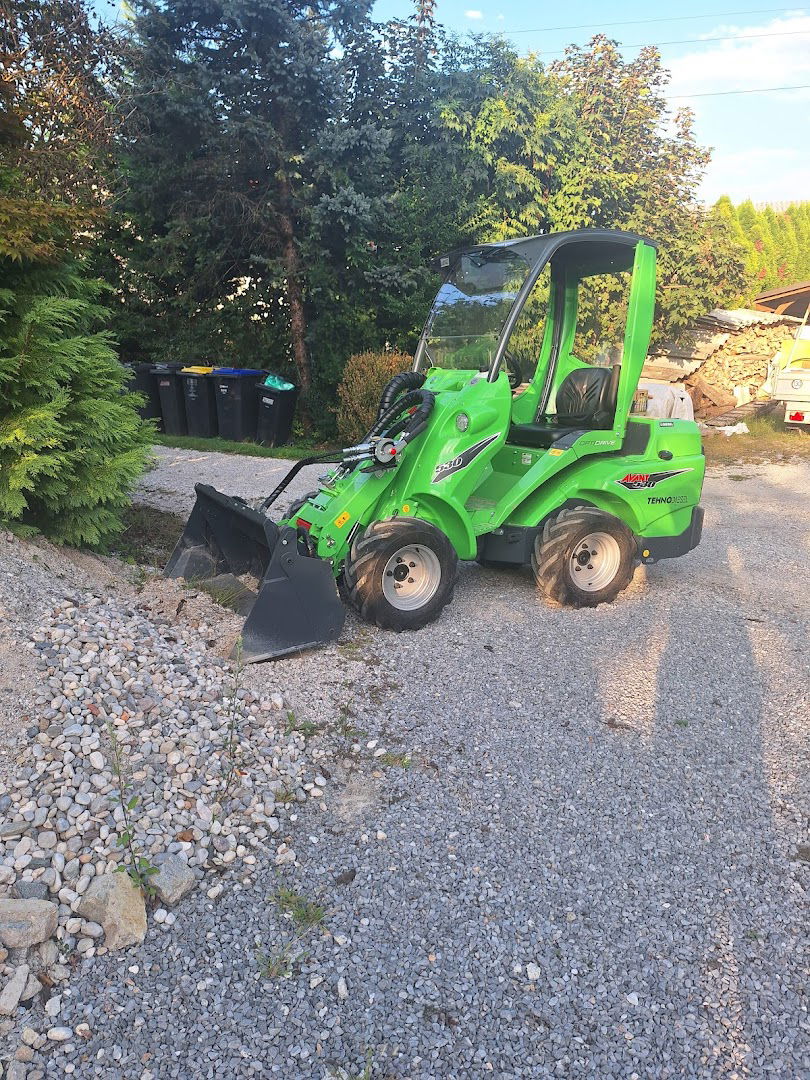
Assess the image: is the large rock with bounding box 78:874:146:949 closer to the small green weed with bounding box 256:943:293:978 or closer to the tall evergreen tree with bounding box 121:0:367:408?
the small green weed with bounding box 256:943:293:978

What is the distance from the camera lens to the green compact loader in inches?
203

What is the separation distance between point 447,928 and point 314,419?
38.7 feet

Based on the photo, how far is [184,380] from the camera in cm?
1377

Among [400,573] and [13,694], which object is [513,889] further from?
[400,573]

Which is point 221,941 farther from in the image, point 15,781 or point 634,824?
point 634,824

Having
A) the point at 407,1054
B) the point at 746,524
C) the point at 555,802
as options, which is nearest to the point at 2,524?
the point at 555,802

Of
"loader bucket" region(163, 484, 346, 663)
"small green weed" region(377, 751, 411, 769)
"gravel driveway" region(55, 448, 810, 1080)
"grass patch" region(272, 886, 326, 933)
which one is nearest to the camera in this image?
"gravel driveway" region(55, 448, 810, 1080)

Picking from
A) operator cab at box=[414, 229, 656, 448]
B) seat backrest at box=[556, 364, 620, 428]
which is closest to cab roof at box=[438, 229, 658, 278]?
operator cab at box=[414, 229, 656, 448]

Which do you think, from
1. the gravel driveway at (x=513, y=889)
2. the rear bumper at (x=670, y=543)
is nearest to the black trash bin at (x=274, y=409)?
the rear bumper at (x=670, y=543)

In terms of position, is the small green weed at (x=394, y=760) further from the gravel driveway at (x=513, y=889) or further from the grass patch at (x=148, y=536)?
the grass patch at (x=148, y=536)

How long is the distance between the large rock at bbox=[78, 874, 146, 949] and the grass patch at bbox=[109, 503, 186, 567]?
138 inches

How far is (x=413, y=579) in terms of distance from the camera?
17.9 feet

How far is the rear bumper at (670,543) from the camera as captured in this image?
20.6 feet

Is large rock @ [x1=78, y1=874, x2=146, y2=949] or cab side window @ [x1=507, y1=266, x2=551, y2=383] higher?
cab side window @ [x1=507, y1=266, x2=551, y2=383]
